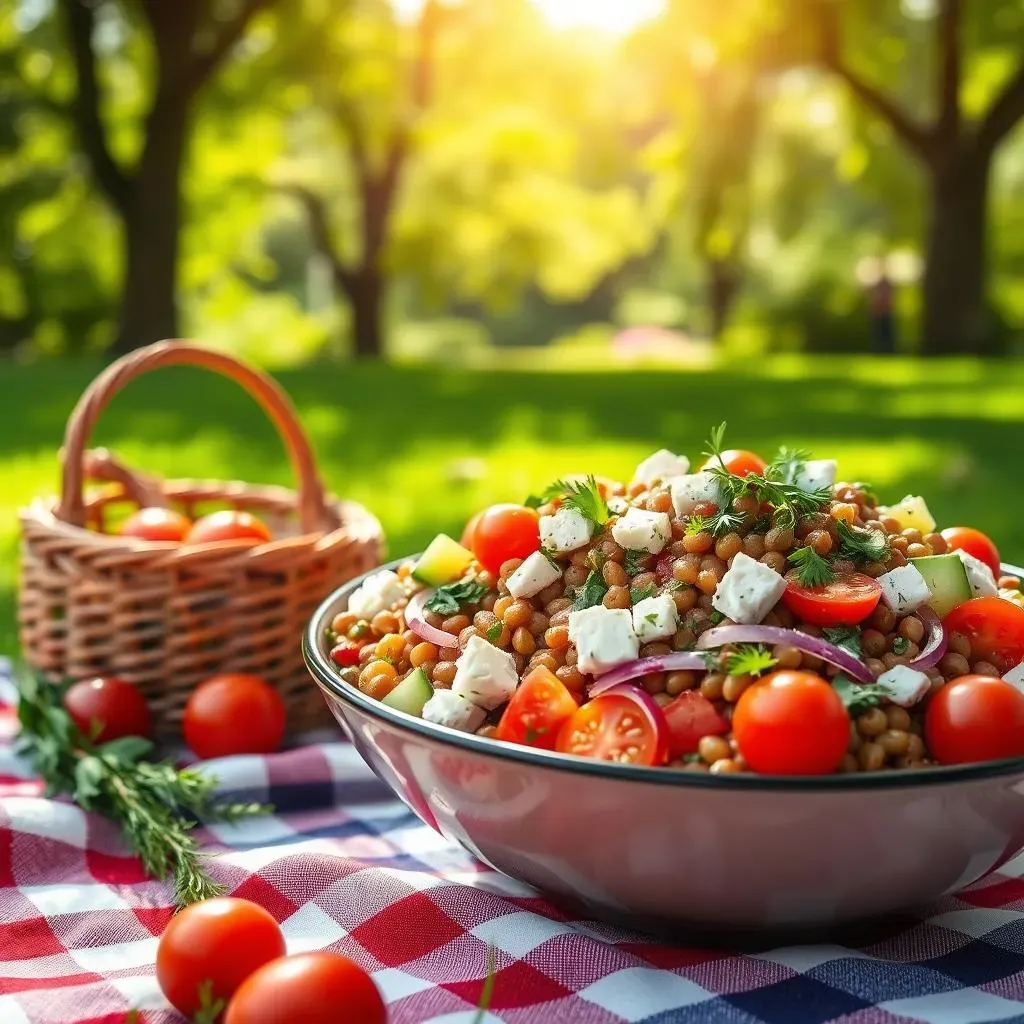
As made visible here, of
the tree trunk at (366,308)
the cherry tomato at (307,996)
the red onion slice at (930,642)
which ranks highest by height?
the red onion slice at (930,642)

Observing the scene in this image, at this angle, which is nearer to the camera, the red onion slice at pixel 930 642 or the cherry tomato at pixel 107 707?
the red onion slice at pixel 930 642

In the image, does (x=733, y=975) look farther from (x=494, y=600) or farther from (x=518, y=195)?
(x=518, y=195)

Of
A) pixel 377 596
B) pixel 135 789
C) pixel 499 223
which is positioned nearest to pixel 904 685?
pixel 377 596

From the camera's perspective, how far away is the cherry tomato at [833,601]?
5.57ft

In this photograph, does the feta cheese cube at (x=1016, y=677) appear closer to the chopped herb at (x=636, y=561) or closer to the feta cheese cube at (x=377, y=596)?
the chopped herb at (x=636, y=561)

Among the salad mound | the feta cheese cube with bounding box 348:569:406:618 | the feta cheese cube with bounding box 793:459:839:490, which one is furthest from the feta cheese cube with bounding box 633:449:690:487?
the feta cheese cube with bounding box 348:569:406:618

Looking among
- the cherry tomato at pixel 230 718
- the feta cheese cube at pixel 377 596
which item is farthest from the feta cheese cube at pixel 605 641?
the cherry tomato at pixel 230 718

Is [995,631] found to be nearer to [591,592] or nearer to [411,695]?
[591,592]

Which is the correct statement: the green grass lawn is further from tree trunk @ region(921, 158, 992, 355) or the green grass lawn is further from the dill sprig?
tree trunk @ region(921, 158, 992, 355)

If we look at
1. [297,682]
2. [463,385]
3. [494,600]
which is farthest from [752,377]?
[494,600]

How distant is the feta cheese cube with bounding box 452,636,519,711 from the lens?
173cm

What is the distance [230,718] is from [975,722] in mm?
1519

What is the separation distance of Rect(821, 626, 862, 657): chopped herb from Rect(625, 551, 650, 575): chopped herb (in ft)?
0.92

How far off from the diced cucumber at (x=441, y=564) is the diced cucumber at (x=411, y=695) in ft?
0.91
